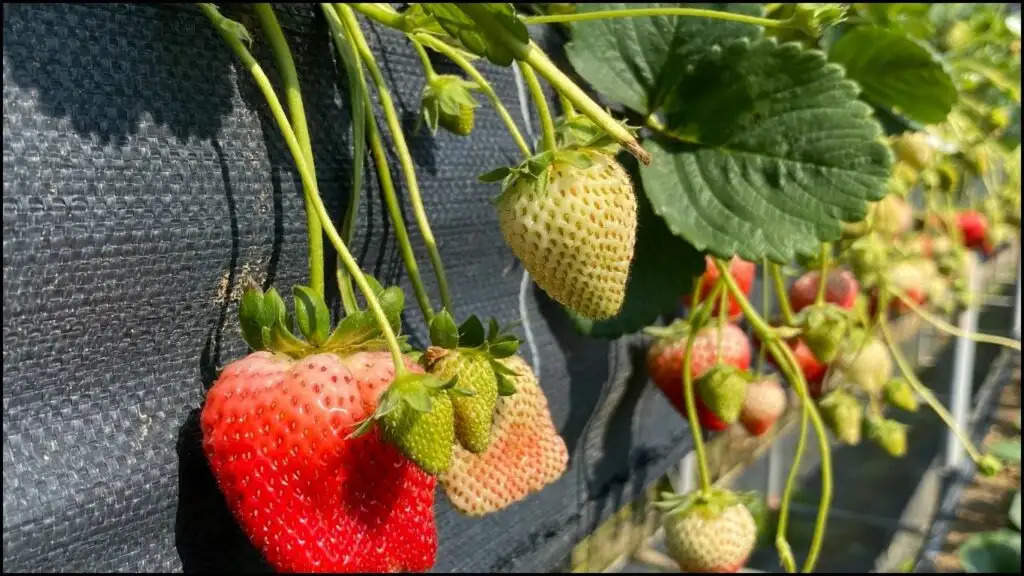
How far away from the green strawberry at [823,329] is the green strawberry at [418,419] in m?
0.71

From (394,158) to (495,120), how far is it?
14 cm

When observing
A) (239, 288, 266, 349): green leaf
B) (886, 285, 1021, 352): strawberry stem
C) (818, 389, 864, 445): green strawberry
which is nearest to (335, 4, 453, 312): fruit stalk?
(239, 288, 266, 349): green leaf

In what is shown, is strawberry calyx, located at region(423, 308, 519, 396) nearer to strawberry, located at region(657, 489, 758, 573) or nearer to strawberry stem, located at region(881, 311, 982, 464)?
strawberry, located at region(657, 489, 758, 573)

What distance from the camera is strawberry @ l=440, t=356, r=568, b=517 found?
0.53m

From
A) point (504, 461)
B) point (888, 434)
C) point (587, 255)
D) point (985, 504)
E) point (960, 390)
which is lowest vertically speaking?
point (985, 504)

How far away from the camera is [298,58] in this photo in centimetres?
54

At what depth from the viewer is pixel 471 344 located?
486 millimetres

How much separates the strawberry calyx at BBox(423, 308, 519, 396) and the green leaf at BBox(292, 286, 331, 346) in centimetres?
A: 5

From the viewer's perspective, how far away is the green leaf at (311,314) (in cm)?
43

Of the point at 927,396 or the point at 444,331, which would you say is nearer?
the point at 444,331

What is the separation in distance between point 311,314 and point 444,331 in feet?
0.21

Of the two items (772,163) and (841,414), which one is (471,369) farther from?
(841,414)

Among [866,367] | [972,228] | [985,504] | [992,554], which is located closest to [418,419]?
[866,367]

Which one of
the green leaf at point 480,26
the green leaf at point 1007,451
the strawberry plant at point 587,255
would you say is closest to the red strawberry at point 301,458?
the strawberry plant at point 587,255
